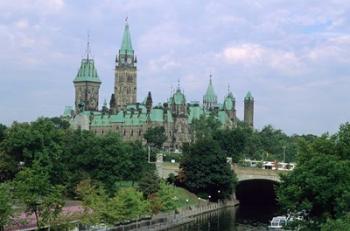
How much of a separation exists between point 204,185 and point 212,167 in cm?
281

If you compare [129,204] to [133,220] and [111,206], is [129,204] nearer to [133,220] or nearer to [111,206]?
[111,206]

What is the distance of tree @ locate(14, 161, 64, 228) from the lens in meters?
49.8

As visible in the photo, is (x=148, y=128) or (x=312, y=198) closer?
(x=312, y=198)

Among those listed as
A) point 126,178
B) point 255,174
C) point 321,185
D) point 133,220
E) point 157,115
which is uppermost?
point 157,115

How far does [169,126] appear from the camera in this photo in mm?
192375

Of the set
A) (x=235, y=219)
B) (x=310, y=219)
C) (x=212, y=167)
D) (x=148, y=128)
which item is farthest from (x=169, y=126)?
(x=310, y=219)

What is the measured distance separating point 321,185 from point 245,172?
63.5m

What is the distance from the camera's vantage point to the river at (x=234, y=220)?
3046 inches

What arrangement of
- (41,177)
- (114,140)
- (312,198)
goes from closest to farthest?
1. (312,198)
2. (41,177)
3. (114,140)

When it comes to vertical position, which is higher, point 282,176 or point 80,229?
point 282,176

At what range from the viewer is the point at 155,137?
179 m

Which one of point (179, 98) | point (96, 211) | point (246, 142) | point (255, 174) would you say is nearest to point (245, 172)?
point (255, 174)

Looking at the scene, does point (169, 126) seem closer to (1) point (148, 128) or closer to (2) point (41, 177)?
(1) point (148, 128)

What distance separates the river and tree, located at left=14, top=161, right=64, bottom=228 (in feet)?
76.9
